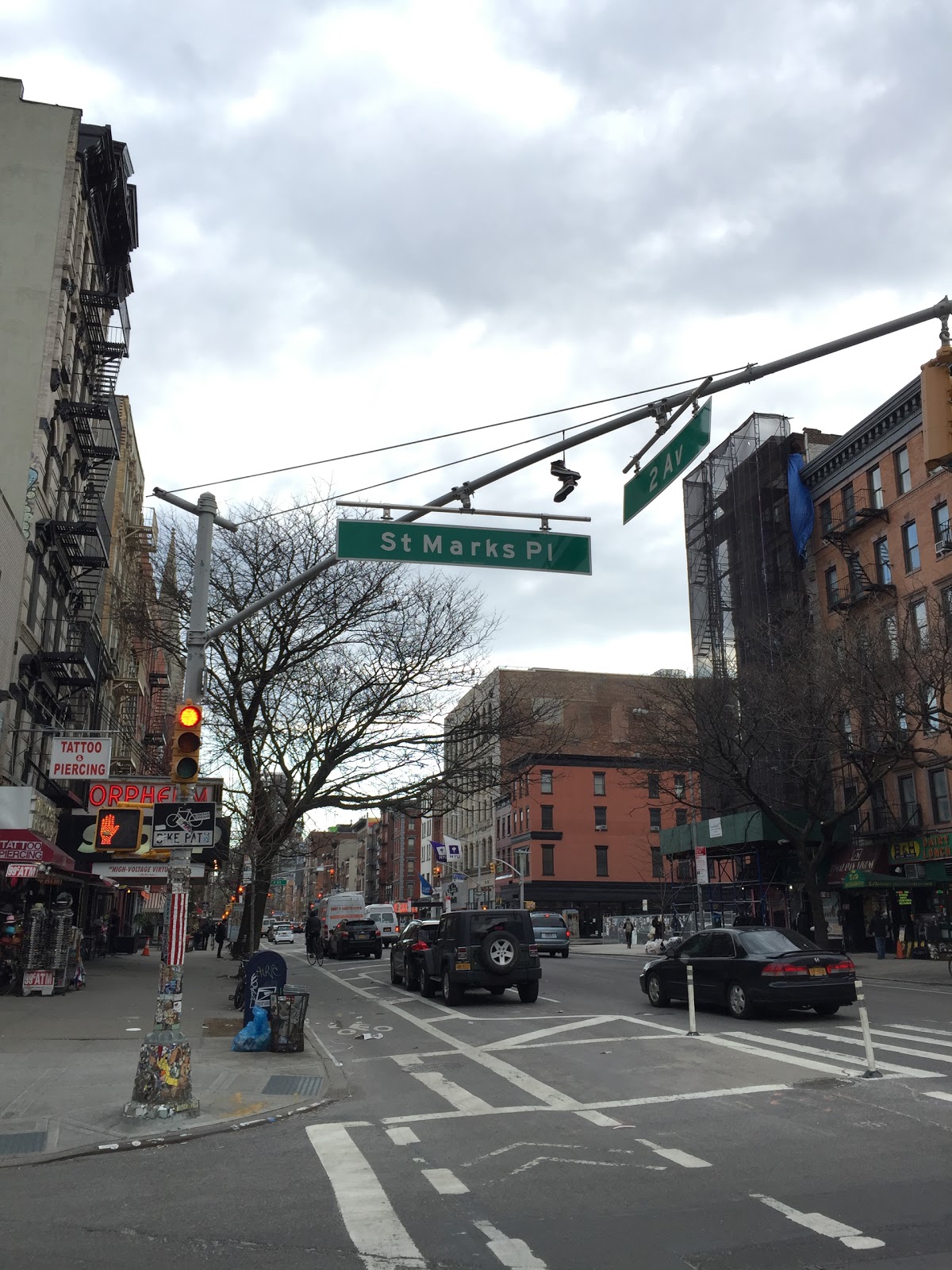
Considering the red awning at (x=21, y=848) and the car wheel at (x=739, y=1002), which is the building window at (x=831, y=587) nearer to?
the car wheel at (x=739, y=1002)

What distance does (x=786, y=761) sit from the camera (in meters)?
36.7

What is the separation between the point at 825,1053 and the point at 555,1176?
6.79 meters

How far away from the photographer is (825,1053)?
12.9m

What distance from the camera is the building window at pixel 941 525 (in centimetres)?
3602

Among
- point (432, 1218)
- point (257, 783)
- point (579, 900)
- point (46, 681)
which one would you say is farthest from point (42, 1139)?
point (579, 900)

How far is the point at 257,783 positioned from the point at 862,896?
24.4 metres

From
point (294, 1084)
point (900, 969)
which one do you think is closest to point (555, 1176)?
point (294, 1084)

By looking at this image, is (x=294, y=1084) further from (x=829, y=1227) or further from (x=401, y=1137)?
(x=829, y=1227)

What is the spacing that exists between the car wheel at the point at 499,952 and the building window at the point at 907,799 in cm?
2258

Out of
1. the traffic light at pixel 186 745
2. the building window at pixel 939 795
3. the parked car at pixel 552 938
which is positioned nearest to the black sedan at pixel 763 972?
the traffic light at pixel 186 745

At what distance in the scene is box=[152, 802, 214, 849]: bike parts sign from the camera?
10.5 metres

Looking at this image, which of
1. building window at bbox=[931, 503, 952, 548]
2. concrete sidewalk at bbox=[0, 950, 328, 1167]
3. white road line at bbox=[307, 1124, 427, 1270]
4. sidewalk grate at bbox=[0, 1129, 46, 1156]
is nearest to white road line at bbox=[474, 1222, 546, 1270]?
white road line at bbox=[307, 1124, 427, 1270]

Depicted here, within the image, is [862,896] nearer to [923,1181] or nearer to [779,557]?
[779,557]

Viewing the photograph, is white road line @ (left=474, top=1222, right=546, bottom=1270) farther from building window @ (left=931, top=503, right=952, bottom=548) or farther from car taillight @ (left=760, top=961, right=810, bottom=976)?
building window @ (left=931, top=503, right=952, bottom=548)
